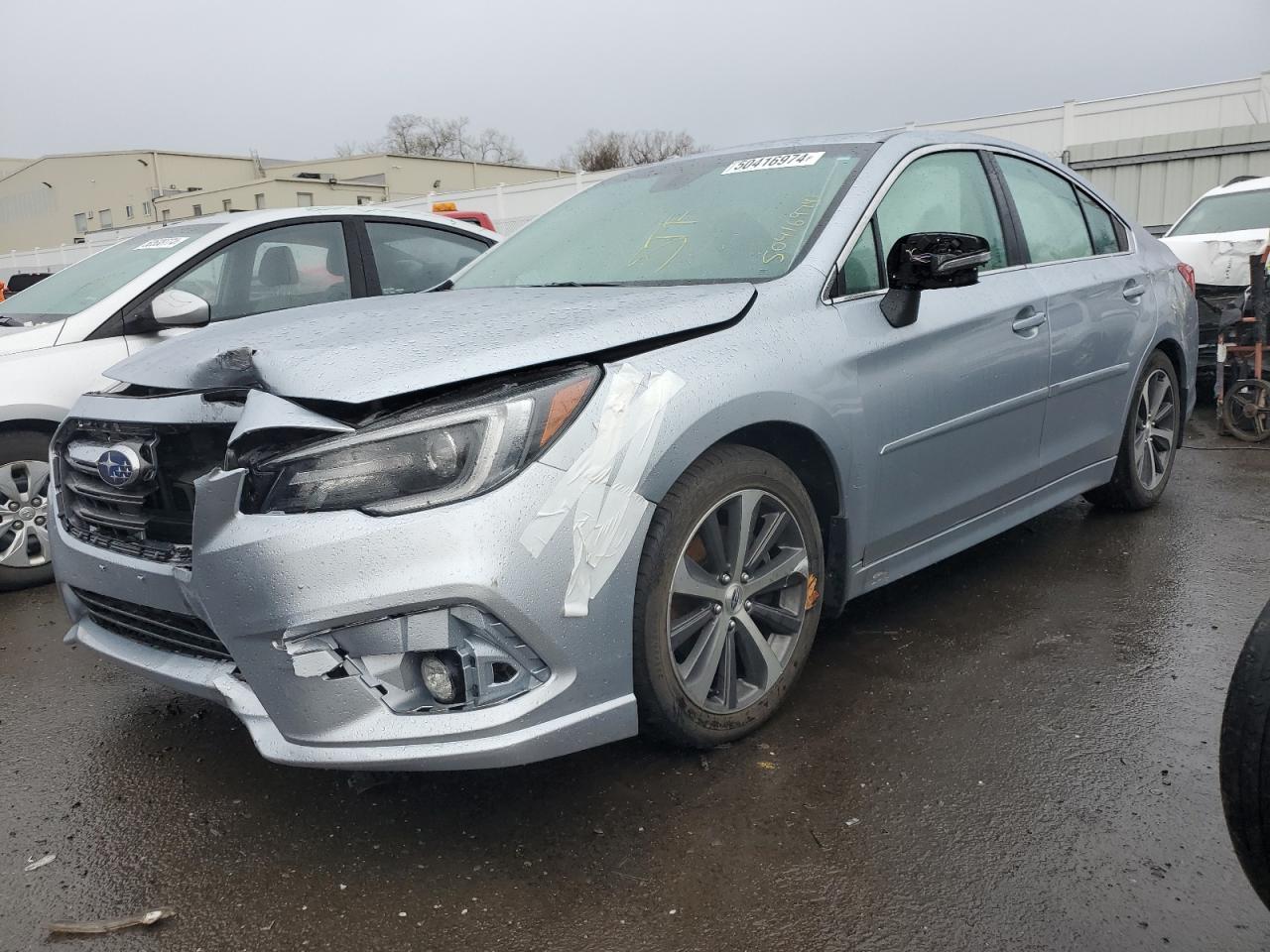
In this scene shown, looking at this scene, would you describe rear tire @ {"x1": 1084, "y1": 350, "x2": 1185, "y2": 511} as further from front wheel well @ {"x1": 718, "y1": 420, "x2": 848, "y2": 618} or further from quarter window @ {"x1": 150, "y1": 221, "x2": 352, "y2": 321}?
quarter window @ {"x1": 150, "y1": 221, "x2": 352, "y2": 321}

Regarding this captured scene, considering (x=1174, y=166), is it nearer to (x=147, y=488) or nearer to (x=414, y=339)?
(x=414, y=339)

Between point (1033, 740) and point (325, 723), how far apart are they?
1.87 m

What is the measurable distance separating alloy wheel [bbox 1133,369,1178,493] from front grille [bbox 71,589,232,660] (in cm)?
390

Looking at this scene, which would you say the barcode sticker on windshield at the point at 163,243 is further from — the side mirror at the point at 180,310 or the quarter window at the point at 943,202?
the quarter window at the point at 943,202

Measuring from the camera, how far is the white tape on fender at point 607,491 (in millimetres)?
2240

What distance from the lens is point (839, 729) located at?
115 inches

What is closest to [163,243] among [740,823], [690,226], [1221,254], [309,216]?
[309,216]

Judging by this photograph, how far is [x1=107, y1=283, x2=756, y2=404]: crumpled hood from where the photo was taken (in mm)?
2273

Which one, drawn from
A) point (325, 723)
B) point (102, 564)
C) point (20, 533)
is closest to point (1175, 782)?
point (325, 723)

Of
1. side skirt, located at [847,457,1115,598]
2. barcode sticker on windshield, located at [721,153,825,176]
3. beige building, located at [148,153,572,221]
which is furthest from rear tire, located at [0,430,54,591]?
beige building, located at [148,153,572,221]

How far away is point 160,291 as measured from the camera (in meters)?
4.71

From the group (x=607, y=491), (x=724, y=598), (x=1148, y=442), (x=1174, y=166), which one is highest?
(x=1174, y=166)

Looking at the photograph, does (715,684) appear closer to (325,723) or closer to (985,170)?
(325,723)

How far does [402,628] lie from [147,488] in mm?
938
